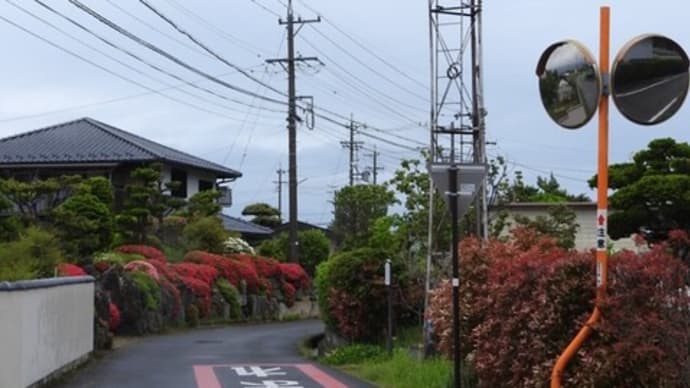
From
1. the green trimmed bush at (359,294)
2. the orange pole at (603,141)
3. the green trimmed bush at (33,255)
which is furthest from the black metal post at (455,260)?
the green trimmed bush at (33,255)

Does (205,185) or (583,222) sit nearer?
(583,222)

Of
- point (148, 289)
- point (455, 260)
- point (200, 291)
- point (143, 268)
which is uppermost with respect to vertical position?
point (455, 260)

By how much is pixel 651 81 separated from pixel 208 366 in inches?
555

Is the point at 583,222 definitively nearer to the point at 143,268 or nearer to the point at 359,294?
the point at 143,268

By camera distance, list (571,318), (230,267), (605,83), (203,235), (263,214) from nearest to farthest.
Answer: (605,83), (571,318), (230,267), (203,235), (263,214)

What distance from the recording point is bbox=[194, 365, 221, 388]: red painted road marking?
16969mm

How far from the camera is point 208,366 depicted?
67.2 ft

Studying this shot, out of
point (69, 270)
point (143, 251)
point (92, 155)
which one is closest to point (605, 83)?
point (69, 270)

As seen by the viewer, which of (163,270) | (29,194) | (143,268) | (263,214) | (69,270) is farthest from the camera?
(263,214)

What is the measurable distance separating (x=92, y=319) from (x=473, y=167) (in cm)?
1187

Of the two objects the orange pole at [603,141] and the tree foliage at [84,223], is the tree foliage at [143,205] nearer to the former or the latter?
the tree foliage at [84,223]

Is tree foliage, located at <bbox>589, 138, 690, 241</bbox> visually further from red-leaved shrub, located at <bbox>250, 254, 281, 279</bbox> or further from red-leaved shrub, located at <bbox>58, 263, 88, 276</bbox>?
red-leaved shrub, located at <bbox>250, 254, 281, 279</bbox>

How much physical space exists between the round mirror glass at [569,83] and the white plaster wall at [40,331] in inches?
311

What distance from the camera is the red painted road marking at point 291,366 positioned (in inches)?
674
